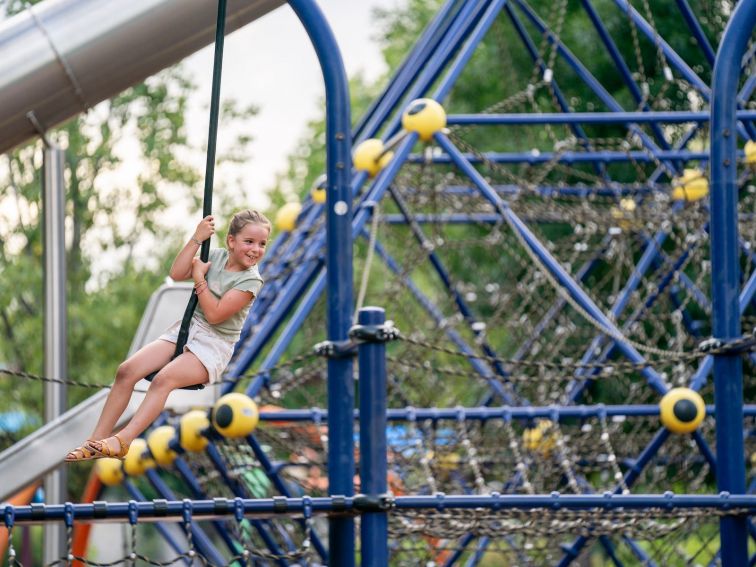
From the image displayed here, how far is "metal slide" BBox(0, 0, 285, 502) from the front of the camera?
5.45 m

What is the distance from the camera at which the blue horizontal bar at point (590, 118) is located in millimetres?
9328

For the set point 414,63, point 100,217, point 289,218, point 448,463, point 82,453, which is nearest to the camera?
point 82,453

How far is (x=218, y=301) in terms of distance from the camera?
3.48 metres

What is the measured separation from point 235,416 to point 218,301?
3748 mm

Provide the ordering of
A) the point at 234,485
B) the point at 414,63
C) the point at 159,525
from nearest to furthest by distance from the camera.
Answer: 1. the point at 234,485
2. the point at 159,525
3. the point at 414,63

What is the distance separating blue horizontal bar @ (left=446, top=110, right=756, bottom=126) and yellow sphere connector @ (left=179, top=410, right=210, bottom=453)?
2.90 meters

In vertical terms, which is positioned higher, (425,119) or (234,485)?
(425,119)

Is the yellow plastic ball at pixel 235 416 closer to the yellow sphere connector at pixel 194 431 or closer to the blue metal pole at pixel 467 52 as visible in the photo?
the yellow sphere connector at pixel 194 431

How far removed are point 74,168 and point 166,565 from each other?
54.3 feet

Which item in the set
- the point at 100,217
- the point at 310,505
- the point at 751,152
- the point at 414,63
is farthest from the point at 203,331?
the point at 100,217

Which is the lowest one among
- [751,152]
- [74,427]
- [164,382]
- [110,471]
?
A: [164,382]

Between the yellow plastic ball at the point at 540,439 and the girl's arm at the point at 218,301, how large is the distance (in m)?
5.18

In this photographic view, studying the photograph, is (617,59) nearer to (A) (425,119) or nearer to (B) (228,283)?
(A) (425,119)

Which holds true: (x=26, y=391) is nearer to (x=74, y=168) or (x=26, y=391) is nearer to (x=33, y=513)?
(x=74, y=168)
